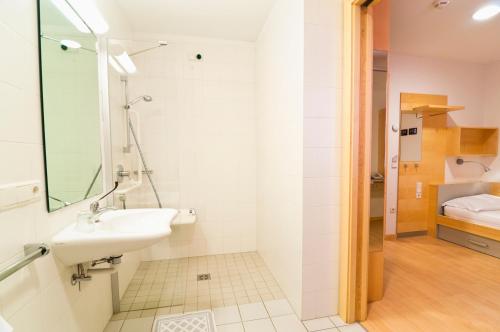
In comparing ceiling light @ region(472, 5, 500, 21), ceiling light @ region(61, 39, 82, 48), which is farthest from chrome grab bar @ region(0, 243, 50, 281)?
ceiling light @ region(472, 5, 500, 21)

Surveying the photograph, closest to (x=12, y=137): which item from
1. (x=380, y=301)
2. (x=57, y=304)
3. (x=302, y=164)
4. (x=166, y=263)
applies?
(x=57, y=304)

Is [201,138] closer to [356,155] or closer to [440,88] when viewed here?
[356,155]

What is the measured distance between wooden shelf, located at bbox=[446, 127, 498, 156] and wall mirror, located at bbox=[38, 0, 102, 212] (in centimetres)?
434

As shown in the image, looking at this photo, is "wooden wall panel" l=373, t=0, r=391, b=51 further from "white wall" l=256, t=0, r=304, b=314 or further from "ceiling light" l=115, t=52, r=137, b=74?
"ceiling light" l=115, t=52, r=137, b=74

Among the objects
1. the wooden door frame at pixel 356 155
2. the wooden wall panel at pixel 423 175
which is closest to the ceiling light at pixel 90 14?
the wooden door frame at pixel 356 155

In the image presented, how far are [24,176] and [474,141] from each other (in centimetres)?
506

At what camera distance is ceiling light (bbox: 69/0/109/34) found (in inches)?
52.0

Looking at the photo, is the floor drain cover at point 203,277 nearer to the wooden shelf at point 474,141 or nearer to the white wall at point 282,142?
the white wall at point 282,142

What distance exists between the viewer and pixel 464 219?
2898 mm

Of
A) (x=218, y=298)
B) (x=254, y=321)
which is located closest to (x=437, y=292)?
(x=254, y=321)

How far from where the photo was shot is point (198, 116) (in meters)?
2.59

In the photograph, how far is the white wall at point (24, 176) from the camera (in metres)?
0.78

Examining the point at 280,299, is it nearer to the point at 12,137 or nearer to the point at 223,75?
the point at 12,137

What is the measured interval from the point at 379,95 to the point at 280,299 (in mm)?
1814
